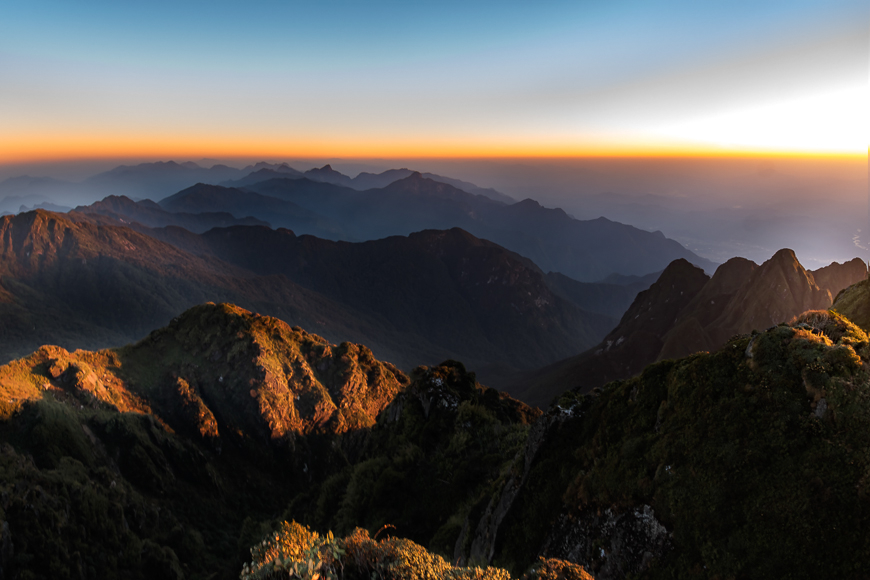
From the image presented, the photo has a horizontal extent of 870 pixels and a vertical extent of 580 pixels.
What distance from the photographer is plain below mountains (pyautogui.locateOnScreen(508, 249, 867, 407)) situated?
9244cm

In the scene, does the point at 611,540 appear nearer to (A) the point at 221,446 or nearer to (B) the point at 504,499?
(B) the point at 504,499

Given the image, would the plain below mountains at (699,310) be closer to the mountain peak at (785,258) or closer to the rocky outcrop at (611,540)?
the mountain peak at (785,258)

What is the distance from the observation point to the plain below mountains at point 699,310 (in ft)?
303

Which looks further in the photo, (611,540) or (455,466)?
(455,466)

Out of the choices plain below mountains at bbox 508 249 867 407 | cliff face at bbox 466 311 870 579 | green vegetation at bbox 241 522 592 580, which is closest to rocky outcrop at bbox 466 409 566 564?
cliff face at bbox 466 311 870 579

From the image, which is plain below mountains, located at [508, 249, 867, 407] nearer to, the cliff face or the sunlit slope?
the sunlit slope

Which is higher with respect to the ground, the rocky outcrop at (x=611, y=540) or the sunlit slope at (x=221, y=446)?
the rocky outcrop at (x=611, y=540)

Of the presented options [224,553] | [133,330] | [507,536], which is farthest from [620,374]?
[133,330]

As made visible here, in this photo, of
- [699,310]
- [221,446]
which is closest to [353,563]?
[221,446]

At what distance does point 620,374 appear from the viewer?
110 metres

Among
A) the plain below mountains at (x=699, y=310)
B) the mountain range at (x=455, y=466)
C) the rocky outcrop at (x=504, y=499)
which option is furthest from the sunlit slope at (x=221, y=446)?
the plain below mountains at (x=699, y=310)

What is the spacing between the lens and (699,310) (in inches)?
4466

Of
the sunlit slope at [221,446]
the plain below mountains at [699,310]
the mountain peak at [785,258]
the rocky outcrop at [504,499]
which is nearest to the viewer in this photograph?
the rocky outcrop at [504,499]

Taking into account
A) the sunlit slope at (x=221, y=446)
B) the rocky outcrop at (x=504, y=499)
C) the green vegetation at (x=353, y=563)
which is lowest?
the sunlit slope at (x=221, y=446)
